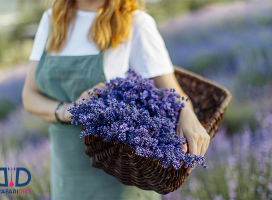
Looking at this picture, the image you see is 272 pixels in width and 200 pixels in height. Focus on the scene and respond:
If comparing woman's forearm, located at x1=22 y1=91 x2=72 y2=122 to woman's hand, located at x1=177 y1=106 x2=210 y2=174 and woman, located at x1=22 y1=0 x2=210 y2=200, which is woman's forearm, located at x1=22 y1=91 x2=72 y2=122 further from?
woman's hand, located at x1=177 y1=106 x2=210 y2=174

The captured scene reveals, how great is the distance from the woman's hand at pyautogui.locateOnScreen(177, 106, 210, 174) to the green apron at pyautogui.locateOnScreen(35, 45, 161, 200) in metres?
0.50

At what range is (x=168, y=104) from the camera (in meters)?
0.84

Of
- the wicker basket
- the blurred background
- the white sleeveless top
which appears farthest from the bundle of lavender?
the blurred background

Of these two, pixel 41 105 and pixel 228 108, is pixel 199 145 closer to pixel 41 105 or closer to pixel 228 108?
pixel 41 105

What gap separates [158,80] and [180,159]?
533 mm

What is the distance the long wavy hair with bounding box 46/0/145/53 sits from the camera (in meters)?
1.15

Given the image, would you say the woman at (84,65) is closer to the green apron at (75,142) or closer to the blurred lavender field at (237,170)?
the green apron at (75,142)

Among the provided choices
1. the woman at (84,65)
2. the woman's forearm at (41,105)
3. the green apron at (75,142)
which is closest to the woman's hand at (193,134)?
the woman at (84,65)

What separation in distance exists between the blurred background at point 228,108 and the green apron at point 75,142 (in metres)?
0.75

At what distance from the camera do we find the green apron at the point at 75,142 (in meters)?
1.16

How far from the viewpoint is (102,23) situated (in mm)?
1183

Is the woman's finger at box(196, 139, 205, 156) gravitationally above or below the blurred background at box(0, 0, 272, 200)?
above

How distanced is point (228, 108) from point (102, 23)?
1618 millimetres

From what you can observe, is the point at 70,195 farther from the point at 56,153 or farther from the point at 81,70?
the point at 81,70
